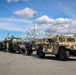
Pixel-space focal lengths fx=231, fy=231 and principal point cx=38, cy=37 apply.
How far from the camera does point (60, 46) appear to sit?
69.2ft

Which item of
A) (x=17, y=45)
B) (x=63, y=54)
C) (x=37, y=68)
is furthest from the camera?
(x=17, y=45)

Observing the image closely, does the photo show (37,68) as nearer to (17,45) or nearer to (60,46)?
(60,46)

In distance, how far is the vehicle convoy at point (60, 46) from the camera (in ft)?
66.9

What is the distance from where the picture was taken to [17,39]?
39375 millimetres

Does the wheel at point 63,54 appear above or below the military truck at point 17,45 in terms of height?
below

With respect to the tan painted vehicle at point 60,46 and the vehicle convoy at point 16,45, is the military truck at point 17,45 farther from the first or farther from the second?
the tan painted vehicle at point 60,46

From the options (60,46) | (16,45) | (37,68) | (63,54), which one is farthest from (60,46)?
(16,45)

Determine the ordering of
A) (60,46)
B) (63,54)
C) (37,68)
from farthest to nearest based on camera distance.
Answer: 1. (60,46)
2. (63,54)
3. (37,68)

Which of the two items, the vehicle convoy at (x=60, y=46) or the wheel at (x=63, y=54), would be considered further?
the vehicle convoy at (x=60, y=46)

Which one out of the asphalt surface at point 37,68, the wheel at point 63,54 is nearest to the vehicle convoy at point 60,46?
the wheel at point 63,54

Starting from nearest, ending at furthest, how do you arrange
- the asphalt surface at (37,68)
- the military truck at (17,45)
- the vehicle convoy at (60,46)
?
the asphalt surface at (37,68)
the vehicle convoy at (60,46)
the military truck at (17,45)

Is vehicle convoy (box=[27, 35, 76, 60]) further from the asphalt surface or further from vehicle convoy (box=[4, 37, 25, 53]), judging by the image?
vehicle convoy (box=[4, 37, 25, 53])

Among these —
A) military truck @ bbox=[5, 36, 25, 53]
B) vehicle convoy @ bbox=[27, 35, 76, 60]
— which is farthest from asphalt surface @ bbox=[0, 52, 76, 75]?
military truck @ bbox=[5, 36, 25, 53]

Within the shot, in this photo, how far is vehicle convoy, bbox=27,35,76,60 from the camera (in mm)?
20380
